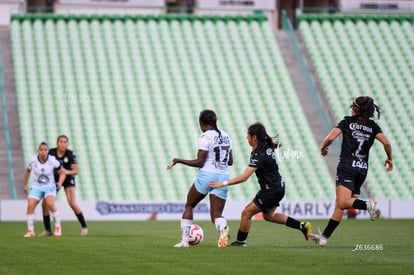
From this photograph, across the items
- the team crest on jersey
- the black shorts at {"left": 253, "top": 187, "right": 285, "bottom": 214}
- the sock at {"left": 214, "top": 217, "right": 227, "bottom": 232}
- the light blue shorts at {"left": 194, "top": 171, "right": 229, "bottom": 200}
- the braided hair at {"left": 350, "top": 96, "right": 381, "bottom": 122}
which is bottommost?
A: the sock at {"left": 214, "top": 217, "right": 227, "bottom": 232}

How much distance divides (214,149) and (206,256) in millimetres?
2526

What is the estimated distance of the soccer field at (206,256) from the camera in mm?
11383

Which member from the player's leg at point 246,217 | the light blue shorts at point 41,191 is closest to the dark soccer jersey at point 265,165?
the player's leg at point 246,217

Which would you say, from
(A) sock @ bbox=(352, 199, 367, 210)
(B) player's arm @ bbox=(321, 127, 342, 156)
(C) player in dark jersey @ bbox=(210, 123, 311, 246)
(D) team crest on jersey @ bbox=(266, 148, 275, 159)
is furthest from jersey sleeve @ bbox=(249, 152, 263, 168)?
(A) sock @ bbox=(352, 199, 367, 210)

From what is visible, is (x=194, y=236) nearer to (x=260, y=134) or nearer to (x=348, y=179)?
(x=260, y=134)

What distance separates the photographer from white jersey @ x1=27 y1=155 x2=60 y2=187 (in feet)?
68.6

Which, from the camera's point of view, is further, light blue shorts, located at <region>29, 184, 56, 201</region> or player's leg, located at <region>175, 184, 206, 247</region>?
light blue shorts, located at <region>29, 184, 56, 201</region>

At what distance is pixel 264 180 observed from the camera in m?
15.4

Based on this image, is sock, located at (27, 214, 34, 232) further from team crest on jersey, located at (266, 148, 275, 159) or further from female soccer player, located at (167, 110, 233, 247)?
team crest on jersey, located at (266, 148, 275, 159)

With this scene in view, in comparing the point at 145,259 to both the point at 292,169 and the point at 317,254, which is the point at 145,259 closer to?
the point at 317,254

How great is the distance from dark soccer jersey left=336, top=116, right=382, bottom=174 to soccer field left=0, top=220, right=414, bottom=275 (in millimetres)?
1262

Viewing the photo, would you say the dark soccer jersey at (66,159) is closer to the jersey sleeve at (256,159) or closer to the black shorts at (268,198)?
the black shorts at (268,198)

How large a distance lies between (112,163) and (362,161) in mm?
19938

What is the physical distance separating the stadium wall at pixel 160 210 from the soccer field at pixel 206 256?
38.4 ft
